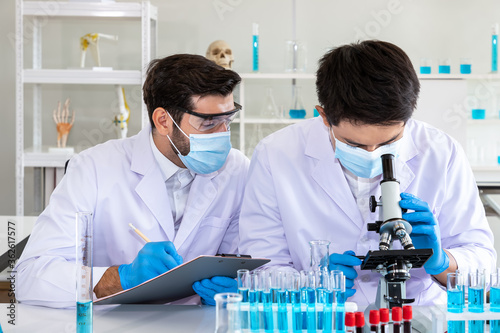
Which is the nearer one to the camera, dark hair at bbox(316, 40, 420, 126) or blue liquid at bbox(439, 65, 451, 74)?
dark hair at bbox(316, 40, 420, 126)

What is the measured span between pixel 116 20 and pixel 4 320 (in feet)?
11.9

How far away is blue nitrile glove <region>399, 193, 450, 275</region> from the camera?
151cm

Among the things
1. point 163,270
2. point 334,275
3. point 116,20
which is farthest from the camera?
point 116,20

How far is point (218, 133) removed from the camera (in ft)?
6.79

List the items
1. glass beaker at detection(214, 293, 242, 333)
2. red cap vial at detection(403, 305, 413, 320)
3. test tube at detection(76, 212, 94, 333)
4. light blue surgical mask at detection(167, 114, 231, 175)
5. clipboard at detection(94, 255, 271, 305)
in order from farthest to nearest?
1. light blue surgical mask at detection(167, 114, 231, 175)
2. clipboard at detection(94, 255, 271, 305)
3. test tube at detection(76, 212, 94, 333)
4. red cap vial at detection(403, 305, 413, 320)
5. glass beaker at detection(214, 293, 242, 333)

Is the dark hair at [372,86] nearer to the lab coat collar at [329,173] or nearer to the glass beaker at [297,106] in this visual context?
the lab coat collar at [329,173]

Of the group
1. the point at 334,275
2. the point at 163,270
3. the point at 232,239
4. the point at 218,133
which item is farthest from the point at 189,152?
the point at 334,275

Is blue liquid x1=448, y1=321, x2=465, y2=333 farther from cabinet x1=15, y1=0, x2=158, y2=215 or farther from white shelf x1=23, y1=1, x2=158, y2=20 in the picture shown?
white shelf x1=23, y1=1, x2=158, y2=20

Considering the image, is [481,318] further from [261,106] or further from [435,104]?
[261,106]

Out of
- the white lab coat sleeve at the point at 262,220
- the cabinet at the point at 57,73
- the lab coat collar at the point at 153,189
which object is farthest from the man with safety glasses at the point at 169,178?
the cabinet at the point at 57,73

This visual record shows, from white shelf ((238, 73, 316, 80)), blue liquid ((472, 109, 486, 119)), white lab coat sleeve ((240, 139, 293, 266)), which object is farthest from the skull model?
white lab coat sleeve ((240, 139, 293, 266))

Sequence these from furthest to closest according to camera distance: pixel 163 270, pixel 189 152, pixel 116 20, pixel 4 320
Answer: pixel 116 20 < pixel 189 152 < pixel 163 270 < pixel 4 320

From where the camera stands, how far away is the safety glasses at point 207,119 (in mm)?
2027

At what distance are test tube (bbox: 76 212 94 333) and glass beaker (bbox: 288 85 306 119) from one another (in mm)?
3263
